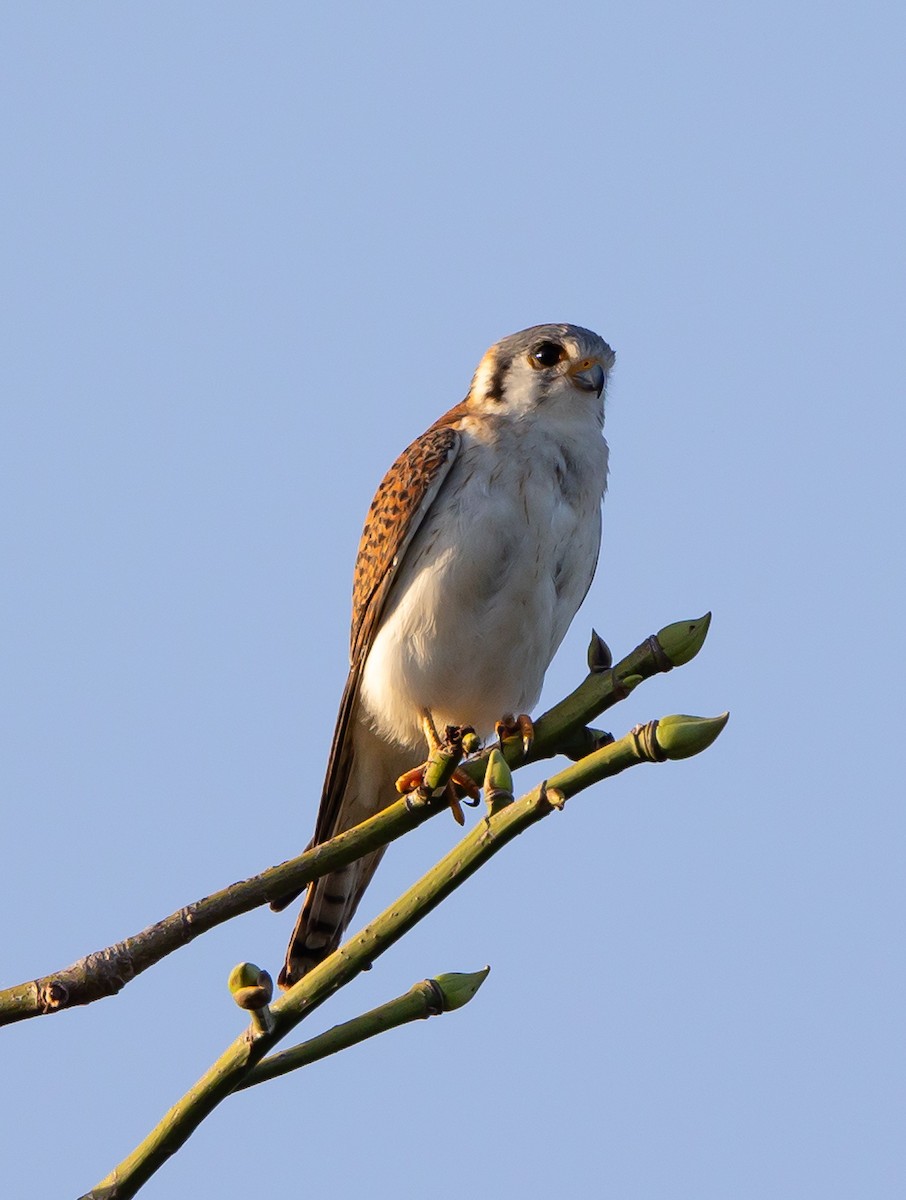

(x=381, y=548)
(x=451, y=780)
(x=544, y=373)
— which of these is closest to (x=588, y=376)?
(x=544, y=373)

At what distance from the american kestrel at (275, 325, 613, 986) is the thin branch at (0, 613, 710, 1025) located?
259 cm

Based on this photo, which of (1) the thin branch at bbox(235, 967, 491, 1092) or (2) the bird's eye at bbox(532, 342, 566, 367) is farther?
(2) the bird's eye at bbox(532, 342, 566, 367)

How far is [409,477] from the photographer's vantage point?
5.30m

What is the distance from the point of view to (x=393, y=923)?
→ 6.78 feet

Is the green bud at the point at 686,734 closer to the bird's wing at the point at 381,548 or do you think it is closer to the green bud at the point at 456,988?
the green bud at the point at 456,988

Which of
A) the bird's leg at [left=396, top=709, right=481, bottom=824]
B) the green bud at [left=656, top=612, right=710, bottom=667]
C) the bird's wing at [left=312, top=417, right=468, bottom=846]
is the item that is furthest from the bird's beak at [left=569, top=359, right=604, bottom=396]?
the green bud at [left=656, top=612, right=710, bottom=667]

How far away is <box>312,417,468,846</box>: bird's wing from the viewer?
5266 mm

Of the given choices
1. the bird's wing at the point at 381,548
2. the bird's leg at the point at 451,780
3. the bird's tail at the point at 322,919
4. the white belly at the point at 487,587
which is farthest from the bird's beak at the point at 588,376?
the bird's tail at the point at 322,919

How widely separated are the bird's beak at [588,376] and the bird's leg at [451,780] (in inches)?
49.7

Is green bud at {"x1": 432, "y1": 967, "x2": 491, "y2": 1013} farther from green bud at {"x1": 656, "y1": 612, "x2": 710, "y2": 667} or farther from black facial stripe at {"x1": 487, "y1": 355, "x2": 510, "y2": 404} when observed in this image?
black facial stripe at {"x1": 487, "y1": 355, "x2": 510, "y2": 404}

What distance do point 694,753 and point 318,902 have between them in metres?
3.32

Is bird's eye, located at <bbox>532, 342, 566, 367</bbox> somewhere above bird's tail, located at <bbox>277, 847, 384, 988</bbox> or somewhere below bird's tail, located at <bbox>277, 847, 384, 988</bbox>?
above

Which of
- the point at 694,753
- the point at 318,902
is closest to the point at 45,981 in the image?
the point at 694,753

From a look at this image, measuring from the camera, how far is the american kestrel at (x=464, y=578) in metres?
5.05
